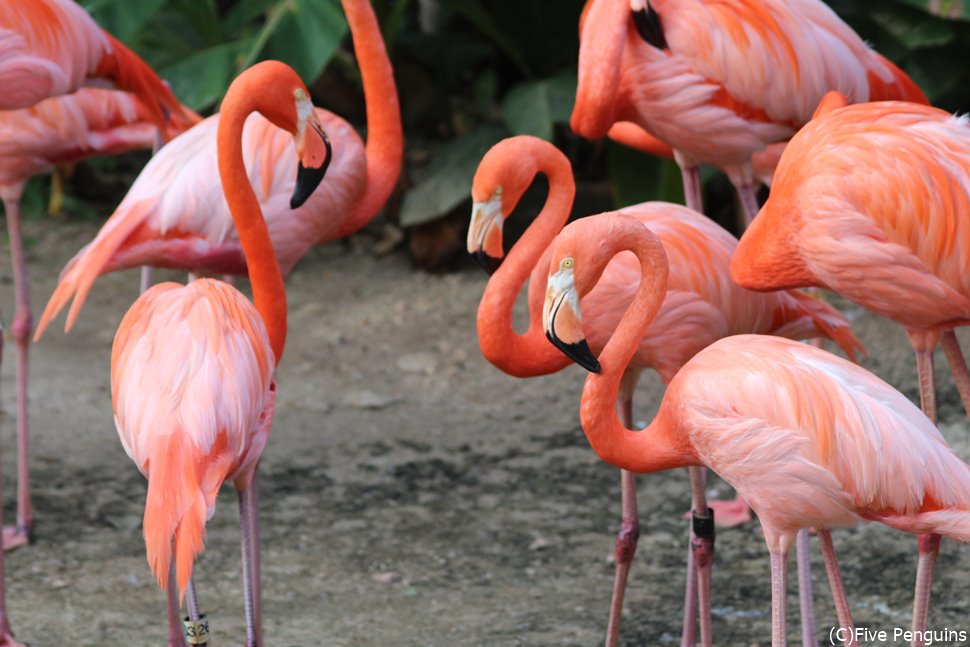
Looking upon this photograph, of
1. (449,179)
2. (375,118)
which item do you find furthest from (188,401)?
(449,179)

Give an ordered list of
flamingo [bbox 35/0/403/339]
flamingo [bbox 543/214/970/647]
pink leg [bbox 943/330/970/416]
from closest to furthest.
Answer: flamingo [bbox 543/214/970/647]
pink leg [bbox 943/330/970/416]
flamingo [bbox 35/0/403/339]

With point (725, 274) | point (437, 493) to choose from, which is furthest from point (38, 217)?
point (725, 274)

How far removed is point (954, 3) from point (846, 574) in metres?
2.68

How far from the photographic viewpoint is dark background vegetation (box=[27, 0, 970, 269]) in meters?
5.02

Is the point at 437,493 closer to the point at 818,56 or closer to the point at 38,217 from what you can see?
the point at 818,56

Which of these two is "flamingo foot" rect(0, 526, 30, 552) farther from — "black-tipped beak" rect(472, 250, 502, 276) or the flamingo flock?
"black-tipped beak" rect(472, 250, 502, 276)

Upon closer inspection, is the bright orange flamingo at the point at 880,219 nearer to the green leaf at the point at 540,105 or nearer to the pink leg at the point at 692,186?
the pink leg at the point at 692,186

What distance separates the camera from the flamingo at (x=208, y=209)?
339 centimetres

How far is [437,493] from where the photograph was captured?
13.9ft

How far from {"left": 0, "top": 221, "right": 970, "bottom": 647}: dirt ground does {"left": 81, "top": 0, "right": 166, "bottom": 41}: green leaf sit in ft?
4.13

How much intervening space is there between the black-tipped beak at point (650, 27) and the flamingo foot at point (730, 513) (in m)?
1.29

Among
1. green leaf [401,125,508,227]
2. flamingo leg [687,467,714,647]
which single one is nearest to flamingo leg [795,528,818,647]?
flamingo leg [687,467,714,647]

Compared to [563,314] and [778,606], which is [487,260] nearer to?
[563,314]

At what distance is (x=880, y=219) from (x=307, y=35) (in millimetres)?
2619
